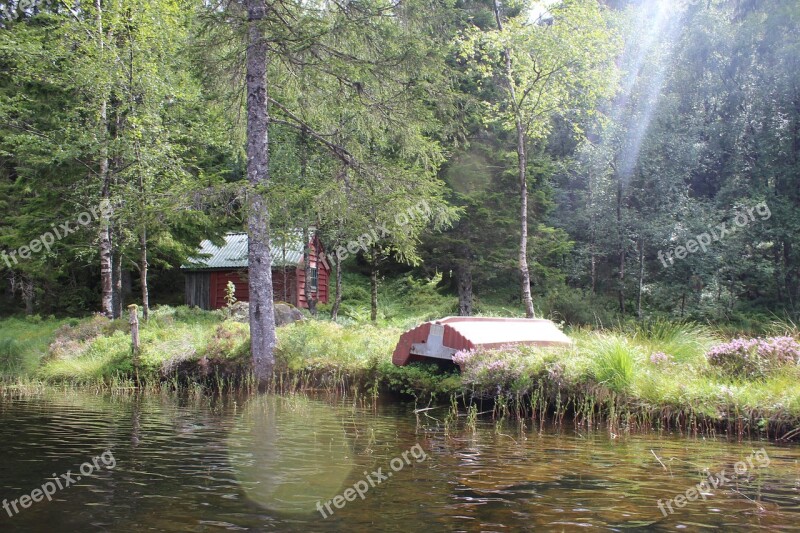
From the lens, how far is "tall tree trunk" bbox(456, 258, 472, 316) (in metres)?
26.6

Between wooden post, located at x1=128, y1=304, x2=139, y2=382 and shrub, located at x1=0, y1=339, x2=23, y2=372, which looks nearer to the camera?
wooden post, located at x1=128, y1=304, x2=139, y2=382

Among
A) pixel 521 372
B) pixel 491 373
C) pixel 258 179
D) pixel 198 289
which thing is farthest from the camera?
pixel 198 289

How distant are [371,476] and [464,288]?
21.2 meters

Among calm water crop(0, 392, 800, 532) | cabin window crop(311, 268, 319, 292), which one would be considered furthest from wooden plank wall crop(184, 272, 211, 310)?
calm water crop(0, 392, 800, 532)

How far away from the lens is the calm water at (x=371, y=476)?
4.84 metres

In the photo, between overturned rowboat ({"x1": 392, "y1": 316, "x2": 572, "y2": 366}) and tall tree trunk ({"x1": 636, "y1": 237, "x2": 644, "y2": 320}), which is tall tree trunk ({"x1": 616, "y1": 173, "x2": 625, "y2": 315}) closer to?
tall tree trunk ({"x1": 636, "y1": 237, "x2": 644, "y2": 320})

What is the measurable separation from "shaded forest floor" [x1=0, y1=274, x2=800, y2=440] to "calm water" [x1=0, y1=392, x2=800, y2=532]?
902 mm

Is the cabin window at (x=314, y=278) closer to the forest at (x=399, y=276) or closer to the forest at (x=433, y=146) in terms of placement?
the forest at (x=399, y=276)

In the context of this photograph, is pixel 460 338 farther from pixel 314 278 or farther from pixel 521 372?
pixel 314 278

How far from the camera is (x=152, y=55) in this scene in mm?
20703

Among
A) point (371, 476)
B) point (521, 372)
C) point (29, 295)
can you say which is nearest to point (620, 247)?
point (521, 372)

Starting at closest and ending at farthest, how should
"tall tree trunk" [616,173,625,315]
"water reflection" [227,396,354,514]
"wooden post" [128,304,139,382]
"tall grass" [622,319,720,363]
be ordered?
"water reflection" [227,396,354,514] → "tall grass" [622,319,720,363] → "wooden post" [128,304,139,382] → "tall tree trunk" [616,173,625,315]

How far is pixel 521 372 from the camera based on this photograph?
10391 millimetres

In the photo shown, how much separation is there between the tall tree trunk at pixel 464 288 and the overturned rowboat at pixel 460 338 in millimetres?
13635
